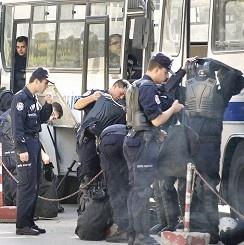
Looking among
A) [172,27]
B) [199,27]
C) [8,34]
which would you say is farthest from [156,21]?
[8,34]

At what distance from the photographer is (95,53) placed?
1509cm

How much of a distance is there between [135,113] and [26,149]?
6.34 feet

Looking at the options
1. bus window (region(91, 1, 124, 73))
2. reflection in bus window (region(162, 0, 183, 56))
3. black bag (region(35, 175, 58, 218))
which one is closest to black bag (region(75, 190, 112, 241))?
black bag (region(35, 175, 58, 218))

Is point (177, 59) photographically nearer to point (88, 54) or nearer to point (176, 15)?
point (176, 15)

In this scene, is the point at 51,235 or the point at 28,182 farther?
the point at 51,235

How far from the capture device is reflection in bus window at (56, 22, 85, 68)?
15641 mm

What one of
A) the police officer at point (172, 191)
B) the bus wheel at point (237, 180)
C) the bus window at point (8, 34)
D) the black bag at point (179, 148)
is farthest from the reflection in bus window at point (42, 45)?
the black bag at point (179, 148)

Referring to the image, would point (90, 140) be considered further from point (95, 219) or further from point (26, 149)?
point (95, 219)

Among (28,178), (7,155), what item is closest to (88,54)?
(7,155)

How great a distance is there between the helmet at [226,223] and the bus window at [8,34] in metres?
8.26

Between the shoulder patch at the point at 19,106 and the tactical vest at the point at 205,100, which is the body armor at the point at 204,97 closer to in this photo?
the tactical vest at the point at 205,100

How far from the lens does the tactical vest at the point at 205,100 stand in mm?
10219

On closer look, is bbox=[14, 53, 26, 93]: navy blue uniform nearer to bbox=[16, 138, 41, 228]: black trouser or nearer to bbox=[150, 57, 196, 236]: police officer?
bbox=[16, 138, 41, 228]: black trouser

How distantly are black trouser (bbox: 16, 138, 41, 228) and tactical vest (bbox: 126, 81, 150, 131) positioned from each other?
6.14 feet
